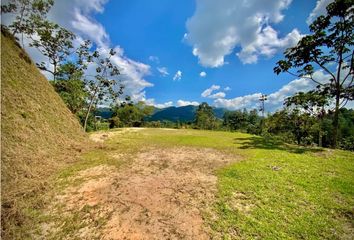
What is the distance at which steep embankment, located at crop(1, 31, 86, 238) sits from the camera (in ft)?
16.6

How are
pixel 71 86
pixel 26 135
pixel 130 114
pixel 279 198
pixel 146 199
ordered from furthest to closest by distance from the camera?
1. pixel 130 114
2. pixel 71 86
3. pixel 26 135
4. pixel 279 198
5. pixel 146 199

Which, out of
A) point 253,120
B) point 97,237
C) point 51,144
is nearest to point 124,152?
point 51,144

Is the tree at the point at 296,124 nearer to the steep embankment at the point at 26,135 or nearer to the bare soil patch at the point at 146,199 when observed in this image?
the bare soil patch at the point at 146,199

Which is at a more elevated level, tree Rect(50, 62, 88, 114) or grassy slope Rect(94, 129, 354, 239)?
tree Rect(50, 62, 88, 114)

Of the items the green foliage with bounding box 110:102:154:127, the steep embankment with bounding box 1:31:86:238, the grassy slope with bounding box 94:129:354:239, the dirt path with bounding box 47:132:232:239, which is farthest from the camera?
the green foliage with bounding box 110:102:154:127

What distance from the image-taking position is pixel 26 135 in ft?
25.8

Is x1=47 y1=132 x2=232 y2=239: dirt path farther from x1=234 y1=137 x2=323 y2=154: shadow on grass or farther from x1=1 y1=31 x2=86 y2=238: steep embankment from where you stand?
x1=234 y1=137 x2=323 y2=154: shadow on grass

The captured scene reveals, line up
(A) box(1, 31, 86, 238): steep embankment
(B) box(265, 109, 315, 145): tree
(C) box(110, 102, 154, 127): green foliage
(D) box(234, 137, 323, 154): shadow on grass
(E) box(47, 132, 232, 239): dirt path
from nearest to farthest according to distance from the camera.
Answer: (E) box(47, 132, 232, 239): dirt path
(A) box(1, 31, 86, 238): steep embankment
(D) box(234, 137, 323, 154): shadow on grass
(B) box(265, 109, 315, 145): tree
(C) box(110, 102, 154, 127): green foliage

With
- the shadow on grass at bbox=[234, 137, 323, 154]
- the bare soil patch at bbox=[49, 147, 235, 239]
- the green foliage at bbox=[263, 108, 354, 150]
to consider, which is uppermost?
the green foliage at bbox=[263, 108, 354, 150]

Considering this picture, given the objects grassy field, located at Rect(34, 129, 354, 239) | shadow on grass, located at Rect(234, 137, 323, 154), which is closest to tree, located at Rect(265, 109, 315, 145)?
shadow on grass, located at Rect(234, 137, 323, 154)

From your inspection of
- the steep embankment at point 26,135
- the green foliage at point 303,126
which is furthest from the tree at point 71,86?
the green foliage at point 303,126

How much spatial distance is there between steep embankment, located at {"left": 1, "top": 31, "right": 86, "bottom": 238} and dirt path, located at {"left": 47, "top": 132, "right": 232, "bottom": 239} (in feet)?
3.64

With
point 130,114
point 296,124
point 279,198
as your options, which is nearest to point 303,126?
point 296,124

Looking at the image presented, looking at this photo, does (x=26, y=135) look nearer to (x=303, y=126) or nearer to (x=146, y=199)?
(x=146, y=199)
